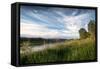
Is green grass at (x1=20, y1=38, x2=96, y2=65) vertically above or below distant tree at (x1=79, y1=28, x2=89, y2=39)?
below

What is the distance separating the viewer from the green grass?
3365mm

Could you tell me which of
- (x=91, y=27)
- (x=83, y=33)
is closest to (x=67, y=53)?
(x=83, y=33)

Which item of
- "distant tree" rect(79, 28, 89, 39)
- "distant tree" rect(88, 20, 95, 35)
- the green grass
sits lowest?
the green grass

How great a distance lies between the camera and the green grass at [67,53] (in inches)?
132

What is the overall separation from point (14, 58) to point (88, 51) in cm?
106

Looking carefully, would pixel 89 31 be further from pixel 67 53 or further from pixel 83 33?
pixel 67 53

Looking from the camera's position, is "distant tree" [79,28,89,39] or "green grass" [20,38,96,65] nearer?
"green grass" [20,38,96,65]

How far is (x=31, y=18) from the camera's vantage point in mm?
3346

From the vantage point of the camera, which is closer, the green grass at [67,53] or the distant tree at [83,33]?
the green grass at [67,53]

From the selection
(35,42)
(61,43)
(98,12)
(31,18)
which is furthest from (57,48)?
(98,12)

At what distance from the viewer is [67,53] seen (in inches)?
141

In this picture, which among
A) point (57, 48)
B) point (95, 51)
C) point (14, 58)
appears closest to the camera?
point (14, 58)

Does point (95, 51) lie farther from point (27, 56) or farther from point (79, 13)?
point (27, 56)

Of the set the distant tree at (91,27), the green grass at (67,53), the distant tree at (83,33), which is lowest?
the green grass at (67,53)
